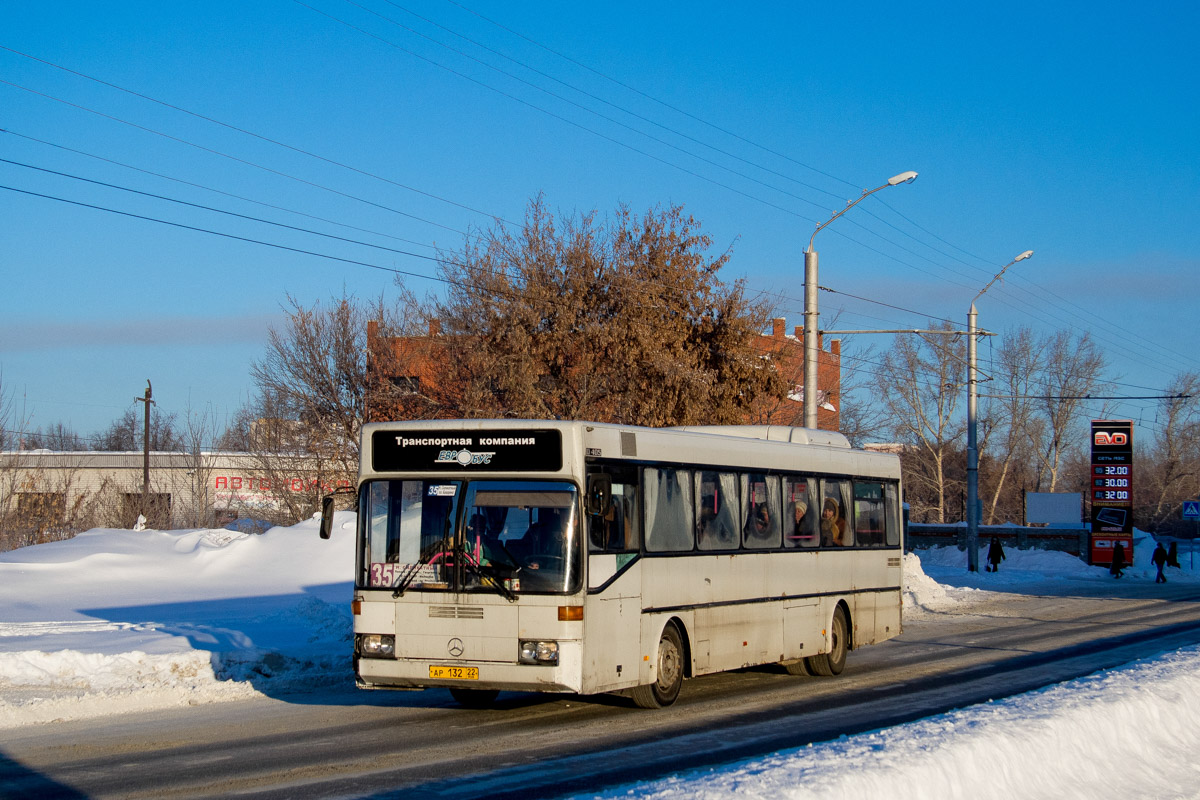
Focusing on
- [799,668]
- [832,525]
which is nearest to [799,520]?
[832,525]

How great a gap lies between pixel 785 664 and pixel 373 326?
86.9 feet

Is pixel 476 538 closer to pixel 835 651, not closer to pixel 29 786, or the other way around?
pixel 29 786

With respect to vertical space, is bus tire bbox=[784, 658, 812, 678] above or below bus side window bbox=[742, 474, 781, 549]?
below

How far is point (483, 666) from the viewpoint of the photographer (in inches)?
445

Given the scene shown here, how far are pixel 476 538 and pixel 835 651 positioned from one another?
7.08 m

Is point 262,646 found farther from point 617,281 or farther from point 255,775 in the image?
point 617,281

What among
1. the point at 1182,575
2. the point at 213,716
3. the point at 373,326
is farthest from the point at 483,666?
the point at 1182,575

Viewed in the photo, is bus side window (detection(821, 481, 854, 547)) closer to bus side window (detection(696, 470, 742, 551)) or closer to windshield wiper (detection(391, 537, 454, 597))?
bus side window (detection(696, 470, 742, 551))

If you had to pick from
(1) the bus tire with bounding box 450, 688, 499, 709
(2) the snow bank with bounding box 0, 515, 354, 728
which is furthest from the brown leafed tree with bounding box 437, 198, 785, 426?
(1) the bus tire with bounding box 450, 688, 499, 709

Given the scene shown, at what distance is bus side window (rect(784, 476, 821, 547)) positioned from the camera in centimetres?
1542

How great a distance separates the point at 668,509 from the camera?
12969 millimetres

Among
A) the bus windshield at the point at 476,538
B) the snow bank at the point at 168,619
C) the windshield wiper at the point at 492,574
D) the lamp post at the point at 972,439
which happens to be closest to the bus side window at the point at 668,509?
the bus windshield at the point at 476,538

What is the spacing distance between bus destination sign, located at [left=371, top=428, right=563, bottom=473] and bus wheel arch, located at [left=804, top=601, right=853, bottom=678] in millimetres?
6505

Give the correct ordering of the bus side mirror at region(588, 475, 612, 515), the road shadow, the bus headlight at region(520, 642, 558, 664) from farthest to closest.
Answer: the bus side mirror at region(588, 475, 612, 515)
the bus headlight at region(520, 642, 558, 664)
the road shadow
